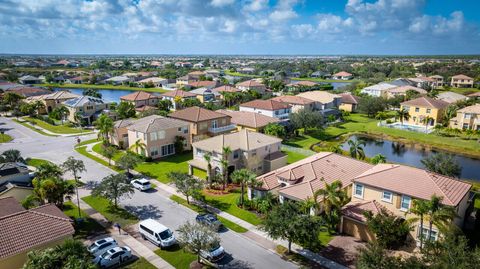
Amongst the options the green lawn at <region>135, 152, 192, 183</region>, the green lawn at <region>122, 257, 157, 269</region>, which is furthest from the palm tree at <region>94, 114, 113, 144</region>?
the green lawn at <region>122, 257, 157, 269</region>

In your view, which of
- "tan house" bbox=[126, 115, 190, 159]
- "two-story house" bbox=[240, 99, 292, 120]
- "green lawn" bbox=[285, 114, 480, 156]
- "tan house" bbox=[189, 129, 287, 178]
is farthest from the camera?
"two-story house" bbox=[240, 99, 292, 120]

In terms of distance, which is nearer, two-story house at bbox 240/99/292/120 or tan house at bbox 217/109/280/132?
tan house at bbox 217/109/280/132

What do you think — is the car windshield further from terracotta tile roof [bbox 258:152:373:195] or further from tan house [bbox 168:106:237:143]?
tan house [bbox 168:106:237:143]

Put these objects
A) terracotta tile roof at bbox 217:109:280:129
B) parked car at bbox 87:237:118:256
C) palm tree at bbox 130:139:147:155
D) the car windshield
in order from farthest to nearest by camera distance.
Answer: terracotta tile roof at bbox 217:109:280:129 < palm tree at bbox 130:139:147:155 < the car windshield < parked car at bbox 87:237:118:256

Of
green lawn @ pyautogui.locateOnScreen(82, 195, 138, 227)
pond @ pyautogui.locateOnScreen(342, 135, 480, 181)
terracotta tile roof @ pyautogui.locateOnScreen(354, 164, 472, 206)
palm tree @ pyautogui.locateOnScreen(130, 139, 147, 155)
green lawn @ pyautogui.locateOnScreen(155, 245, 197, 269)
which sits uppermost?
terracotta tile roof @ pyautogui.locateOnScreen(354, 164, 472, 206)

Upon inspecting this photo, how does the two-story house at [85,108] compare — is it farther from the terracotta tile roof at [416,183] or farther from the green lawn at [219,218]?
the terracotta tile roof at [416,183]
